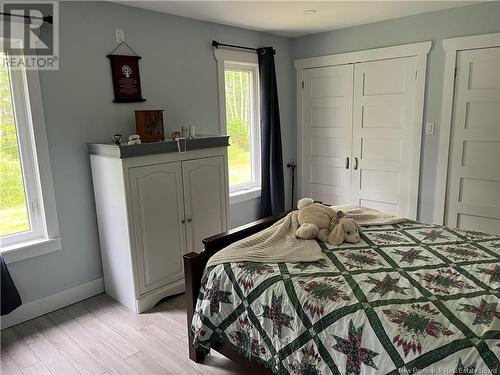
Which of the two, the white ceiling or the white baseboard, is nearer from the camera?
the white baseboard

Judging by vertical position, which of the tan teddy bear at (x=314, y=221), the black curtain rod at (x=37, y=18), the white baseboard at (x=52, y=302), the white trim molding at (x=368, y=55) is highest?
the black curtain rod at (x=37, y=18)

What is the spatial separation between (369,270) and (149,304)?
1.74 meters

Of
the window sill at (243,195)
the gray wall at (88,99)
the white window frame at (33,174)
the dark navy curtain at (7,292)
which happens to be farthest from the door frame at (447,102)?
the dark navy curtain at (7,292)

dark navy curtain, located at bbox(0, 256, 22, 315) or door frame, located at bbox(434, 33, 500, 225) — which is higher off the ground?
door frame, located at bbox(434, 33, 500, 225)

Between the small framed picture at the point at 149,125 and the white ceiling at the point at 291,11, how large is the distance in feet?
2.78

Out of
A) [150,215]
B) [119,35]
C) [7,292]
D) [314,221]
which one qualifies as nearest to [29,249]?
[7,292]

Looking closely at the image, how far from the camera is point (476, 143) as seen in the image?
3273mm

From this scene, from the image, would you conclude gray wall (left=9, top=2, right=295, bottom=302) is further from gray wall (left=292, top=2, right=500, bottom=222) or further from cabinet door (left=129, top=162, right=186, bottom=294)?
gray wall (left=292, top=2, right=500, bottom=222)

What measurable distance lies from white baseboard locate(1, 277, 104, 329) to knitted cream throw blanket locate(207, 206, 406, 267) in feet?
4.76

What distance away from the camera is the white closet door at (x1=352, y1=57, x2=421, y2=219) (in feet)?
11.9

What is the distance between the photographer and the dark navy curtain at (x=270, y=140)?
13.1ft

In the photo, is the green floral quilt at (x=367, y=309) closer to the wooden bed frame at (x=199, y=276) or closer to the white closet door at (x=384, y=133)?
the wooden bed frame at (x=199, y=276)

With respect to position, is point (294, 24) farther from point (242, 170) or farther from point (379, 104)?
point (242, 170)

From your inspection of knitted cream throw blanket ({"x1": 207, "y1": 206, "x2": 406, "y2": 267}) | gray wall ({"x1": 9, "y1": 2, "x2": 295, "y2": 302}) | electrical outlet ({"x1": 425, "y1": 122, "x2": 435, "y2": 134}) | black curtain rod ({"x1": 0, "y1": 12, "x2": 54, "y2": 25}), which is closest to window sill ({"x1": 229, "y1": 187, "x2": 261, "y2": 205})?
gray wall ({"x1": 9, "y1": 2, "x2": 295, "y2": 302})
